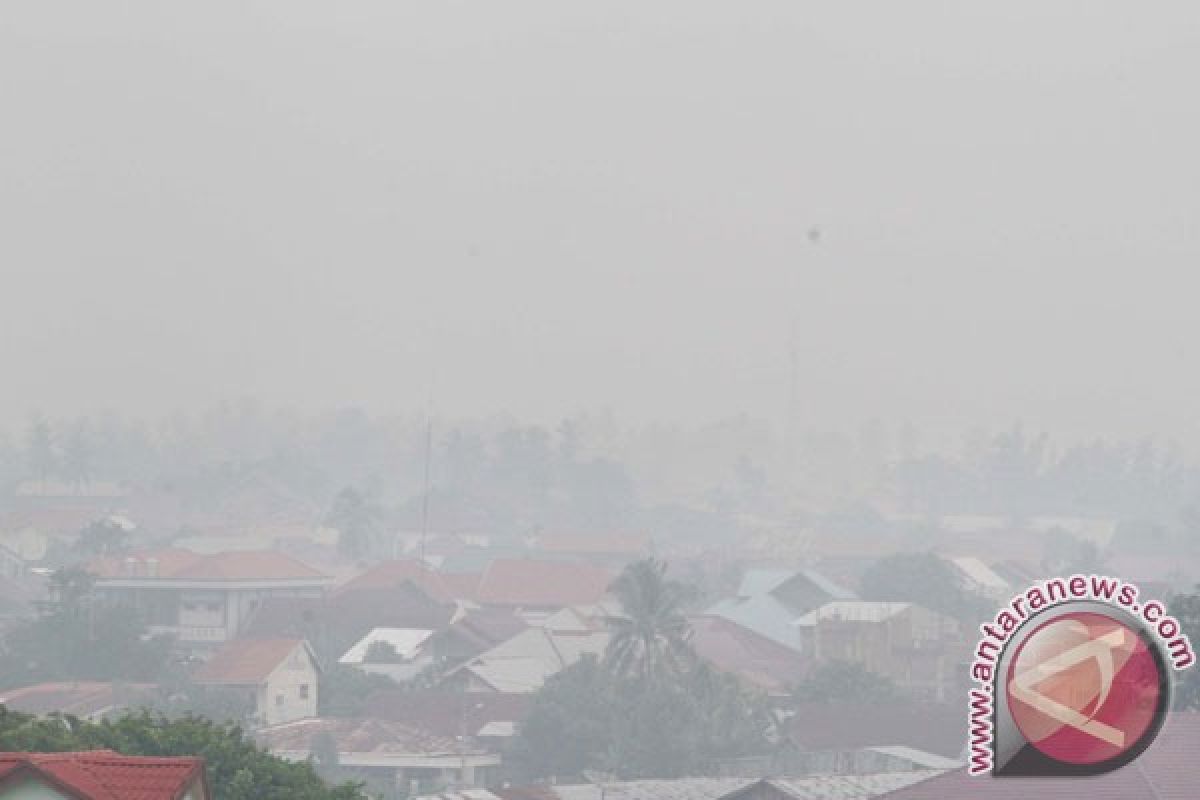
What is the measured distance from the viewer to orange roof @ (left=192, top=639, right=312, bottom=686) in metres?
40.8

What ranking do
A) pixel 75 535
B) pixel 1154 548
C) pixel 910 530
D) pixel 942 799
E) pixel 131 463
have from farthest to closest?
pixel 131 463 < pixel 910 530 < pixel 1154 548 < pixel 75 535 < pixel 942 799

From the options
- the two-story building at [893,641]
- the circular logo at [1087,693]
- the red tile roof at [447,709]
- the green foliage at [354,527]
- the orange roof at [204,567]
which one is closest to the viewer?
the circular logo at [1087,693]

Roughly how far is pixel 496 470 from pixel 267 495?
36.2 ft

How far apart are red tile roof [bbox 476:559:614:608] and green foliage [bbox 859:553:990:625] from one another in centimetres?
594

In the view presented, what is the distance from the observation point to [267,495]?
320 ft

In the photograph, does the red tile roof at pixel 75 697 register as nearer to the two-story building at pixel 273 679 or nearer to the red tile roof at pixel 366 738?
the two-story building at pixel 273 679

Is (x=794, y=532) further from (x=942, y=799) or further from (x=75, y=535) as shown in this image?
(x=942, y=799)

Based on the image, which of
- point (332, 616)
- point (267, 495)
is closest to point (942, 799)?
point (332, 616)

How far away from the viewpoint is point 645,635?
4153 centimetres

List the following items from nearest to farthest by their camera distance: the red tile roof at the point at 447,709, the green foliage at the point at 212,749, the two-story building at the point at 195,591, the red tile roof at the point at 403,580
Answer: the green foliage at the point at 212,749
the red tile roof at the point at 447,709
the two-story building at the point at 195,591
the red tile roof at the point at 403,580

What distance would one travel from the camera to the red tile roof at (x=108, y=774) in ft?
34.8

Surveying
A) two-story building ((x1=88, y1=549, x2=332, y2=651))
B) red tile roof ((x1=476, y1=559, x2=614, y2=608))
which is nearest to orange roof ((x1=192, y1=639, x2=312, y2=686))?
two-story building ((x1=88, y1=549, x2=332, y2=651))

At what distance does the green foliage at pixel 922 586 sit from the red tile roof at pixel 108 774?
46794 millimetres

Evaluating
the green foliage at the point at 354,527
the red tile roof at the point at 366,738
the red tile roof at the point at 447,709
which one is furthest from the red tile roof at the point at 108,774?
the green foliage at the point at 354,527
